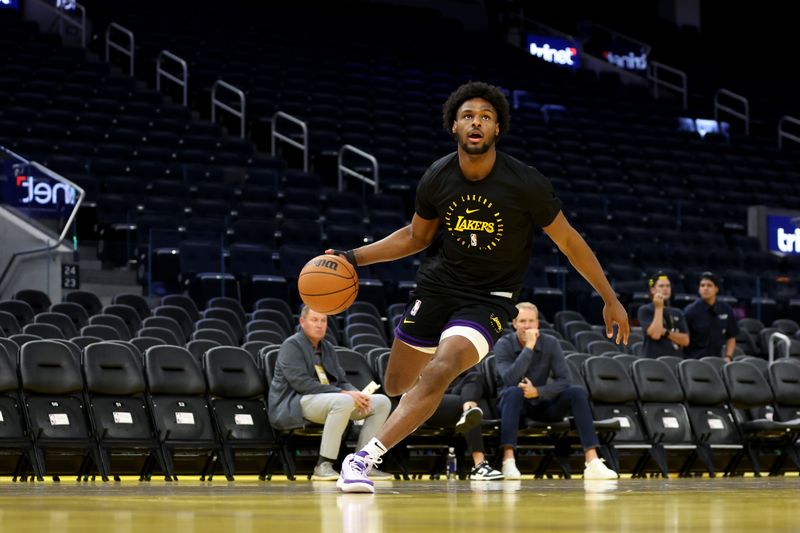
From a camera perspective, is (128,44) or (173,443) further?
(128,44)

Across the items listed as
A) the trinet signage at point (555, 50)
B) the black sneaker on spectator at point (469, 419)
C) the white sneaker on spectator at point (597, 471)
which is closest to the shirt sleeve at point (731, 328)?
the white sneaker on spectator at point (597, 471)

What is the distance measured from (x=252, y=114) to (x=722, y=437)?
1057 centimetres

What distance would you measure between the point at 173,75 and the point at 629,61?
37.4 ft

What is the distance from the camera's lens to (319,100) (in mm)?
20516

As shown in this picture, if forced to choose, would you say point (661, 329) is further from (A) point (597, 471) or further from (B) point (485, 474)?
(B) point (485, 474)

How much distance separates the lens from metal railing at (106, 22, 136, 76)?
19734 millimetres

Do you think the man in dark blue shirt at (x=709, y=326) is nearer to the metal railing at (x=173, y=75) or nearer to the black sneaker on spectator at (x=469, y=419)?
the black sneaker on spectator at (x=469, y=419)

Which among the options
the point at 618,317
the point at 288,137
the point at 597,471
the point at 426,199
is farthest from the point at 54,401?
the point at 288,137

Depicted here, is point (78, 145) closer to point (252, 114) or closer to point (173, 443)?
point (252, 114)

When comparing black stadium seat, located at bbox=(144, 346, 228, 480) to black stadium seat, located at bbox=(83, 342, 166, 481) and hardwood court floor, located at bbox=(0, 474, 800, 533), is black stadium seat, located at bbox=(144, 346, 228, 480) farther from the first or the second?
hardwood court floor, located at bbox=(0, 474, 800, 533)

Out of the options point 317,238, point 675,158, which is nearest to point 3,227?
point 317,238

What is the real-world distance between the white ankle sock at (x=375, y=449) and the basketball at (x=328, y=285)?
23.9 inches

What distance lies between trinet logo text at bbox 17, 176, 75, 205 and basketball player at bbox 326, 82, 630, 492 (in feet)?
25.6

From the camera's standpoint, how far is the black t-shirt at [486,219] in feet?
17.6
